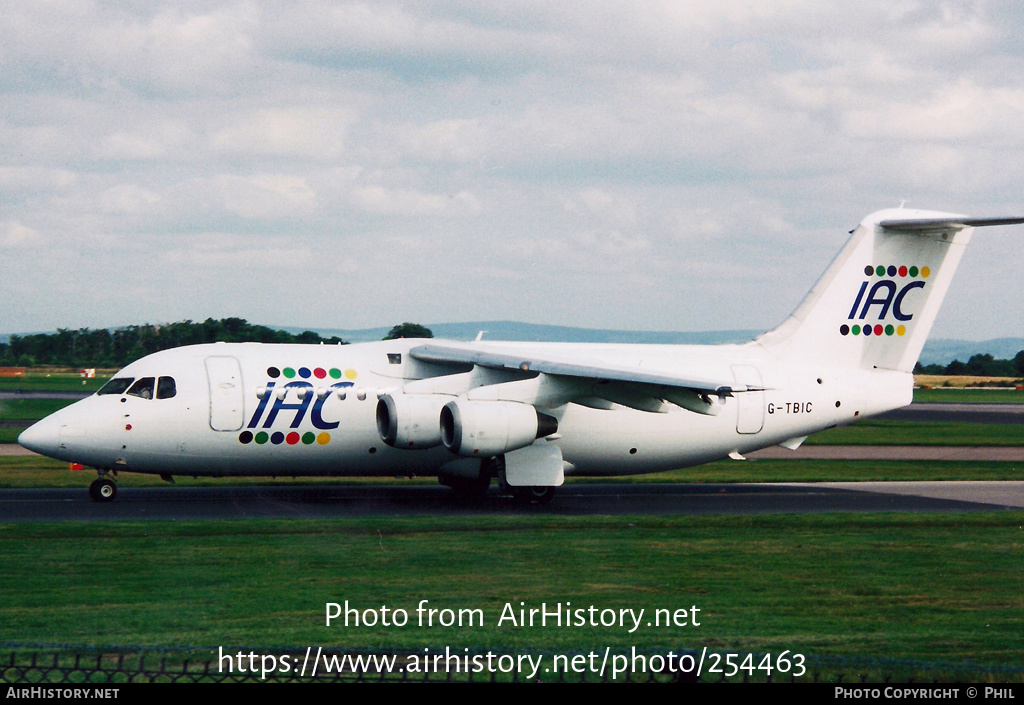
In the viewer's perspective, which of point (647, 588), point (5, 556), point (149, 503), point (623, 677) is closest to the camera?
point (623, 677)

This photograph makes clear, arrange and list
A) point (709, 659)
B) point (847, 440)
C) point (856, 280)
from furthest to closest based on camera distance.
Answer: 1. point (847, 440)
2. point (856, 280)
3. point (709, 659)

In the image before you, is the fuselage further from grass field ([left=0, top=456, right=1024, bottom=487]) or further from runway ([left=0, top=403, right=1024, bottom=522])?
grass field ([left=0, top=456, right=1024, bottom=487])

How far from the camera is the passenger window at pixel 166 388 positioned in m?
24.5

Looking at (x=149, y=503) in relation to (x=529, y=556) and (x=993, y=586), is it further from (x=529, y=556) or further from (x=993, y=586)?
(x=993, y=586)

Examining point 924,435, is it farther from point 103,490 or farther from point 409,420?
point 103,490

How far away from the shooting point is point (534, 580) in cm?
1548

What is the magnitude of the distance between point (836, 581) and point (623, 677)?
7.07m

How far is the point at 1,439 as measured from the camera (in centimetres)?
4147

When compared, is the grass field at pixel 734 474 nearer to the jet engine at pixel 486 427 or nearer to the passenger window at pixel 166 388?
the passenger window at pixel 166 388

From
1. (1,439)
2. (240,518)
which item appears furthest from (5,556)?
(1,439)

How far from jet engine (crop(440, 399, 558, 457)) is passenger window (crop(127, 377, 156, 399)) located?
20.5ft

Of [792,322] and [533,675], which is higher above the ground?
[792,322]

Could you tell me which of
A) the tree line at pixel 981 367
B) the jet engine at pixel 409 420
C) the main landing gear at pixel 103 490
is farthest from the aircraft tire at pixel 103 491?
the tree line at pixel 981 367

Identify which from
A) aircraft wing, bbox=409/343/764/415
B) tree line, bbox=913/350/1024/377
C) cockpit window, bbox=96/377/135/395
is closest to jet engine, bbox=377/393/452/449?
aircraft wing, bbox=409/343/764/415
